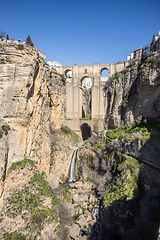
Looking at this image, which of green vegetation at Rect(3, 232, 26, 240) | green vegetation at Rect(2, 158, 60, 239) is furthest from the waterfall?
green vegetation at Rect(3, 232, 26, 240)

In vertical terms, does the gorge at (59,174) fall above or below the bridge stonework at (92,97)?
below

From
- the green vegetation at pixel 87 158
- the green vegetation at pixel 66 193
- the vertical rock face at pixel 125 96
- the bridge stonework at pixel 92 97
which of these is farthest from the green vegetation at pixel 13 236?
the bridge stonework at pixel 92 97

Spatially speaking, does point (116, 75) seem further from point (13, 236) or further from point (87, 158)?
point (13, 236)

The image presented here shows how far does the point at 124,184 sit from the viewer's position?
1251 centimetres

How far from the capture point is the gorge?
29.7ft

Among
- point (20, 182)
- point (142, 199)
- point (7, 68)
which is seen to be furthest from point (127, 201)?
point (7, 68)

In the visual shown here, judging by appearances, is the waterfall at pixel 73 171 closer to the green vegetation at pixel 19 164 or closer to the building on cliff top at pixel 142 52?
the green vegetation at pixel 19 164

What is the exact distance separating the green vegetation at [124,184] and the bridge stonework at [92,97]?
622 inches

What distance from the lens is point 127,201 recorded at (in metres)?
11.2

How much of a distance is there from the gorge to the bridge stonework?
11.2 m

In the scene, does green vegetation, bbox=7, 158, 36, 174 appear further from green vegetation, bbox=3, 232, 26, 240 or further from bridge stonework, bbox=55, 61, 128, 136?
bridge stonework, bbox=55, 61, 128, 136

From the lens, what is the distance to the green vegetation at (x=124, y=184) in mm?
11844

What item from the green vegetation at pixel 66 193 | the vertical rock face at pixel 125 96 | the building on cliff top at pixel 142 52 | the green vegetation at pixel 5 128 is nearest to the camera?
the green vegetation at pixel 5 128

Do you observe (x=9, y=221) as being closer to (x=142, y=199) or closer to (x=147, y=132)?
(x=142, y=199)
